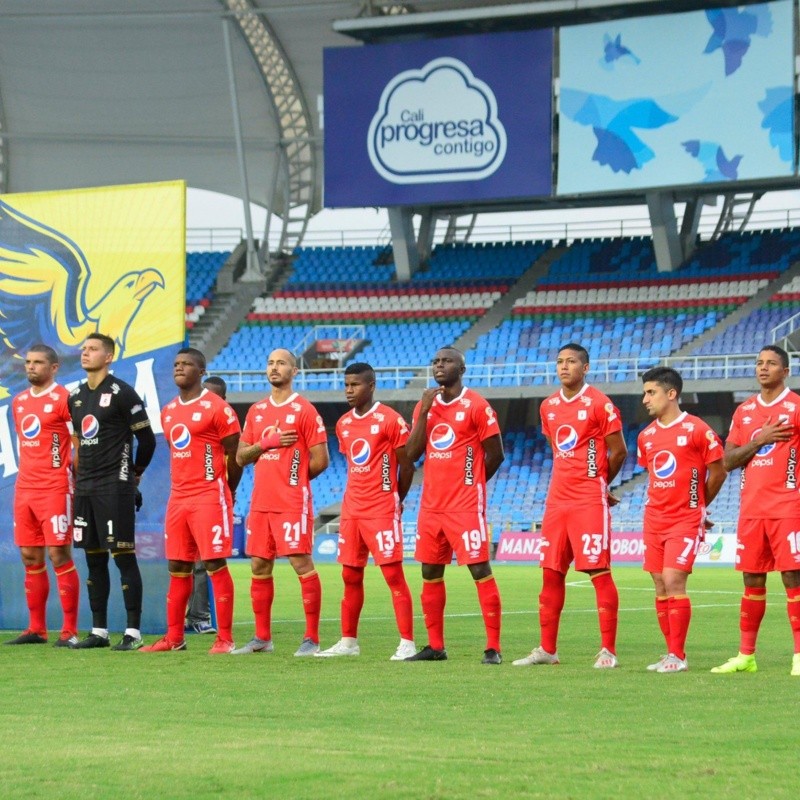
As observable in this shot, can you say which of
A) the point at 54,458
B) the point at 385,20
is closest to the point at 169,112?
the point at 385,20

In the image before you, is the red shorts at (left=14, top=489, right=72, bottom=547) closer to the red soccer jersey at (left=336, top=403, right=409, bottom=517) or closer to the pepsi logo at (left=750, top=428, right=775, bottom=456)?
the red soccer jersey at (left=336, top=403, right=409, bottom=517)

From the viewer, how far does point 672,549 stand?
10891 mm

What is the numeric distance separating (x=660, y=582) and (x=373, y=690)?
2.67 m

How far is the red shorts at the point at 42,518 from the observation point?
13.2 metres

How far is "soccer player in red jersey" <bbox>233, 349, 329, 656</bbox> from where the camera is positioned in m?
12.3

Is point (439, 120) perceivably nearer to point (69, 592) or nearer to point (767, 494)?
point (69, 592)

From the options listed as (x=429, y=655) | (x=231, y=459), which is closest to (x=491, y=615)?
(x=429, y=655)

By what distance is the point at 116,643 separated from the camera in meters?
13.2

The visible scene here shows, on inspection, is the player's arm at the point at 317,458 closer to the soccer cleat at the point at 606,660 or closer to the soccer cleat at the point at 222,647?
the soccer cleat at the point at 222,647

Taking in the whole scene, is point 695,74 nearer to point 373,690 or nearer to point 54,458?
point 54,458

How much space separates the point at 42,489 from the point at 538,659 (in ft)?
15.5

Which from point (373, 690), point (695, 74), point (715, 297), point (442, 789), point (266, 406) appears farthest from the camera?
point (715, 297)

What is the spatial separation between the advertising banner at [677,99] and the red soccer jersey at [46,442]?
83.8ft

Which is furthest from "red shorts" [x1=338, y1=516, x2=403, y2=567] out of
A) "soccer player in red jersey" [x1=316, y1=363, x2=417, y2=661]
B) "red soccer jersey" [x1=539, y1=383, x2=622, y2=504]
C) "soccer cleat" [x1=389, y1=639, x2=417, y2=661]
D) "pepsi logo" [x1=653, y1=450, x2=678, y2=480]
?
"pepsi logo" [x1=653, y1=450, x2=678, y2=480]
